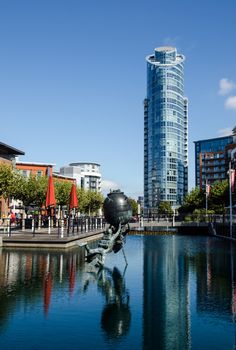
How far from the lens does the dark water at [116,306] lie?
10.4 meters

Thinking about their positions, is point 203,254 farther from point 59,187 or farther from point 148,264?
point 59,187

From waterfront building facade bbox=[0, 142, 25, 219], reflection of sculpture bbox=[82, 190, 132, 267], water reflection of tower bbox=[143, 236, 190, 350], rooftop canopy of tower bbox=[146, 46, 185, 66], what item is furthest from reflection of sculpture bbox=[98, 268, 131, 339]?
rooftop canopy of tower bbox=[146, 46, 185, 66]

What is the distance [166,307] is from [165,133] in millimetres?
165843

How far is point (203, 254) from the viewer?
30375 mm

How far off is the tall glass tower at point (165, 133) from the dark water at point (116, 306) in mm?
154844

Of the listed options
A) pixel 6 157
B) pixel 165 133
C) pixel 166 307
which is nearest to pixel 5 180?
pixel 166 307

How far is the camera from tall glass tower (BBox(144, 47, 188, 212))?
177375mm

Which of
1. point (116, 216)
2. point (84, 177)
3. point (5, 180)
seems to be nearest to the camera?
point (116, 216)

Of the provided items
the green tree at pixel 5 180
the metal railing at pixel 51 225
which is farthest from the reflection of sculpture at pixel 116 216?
the green tree at pixel 5 180

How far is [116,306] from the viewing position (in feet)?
45.4

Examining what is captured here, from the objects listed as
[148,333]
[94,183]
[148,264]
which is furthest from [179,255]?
[94,183]

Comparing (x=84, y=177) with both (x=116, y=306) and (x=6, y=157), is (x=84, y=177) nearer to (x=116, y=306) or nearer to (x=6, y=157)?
(x=6, y=157)

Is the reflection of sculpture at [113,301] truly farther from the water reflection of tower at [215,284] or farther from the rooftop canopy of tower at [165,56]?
the rooftop canopy of tower at [165,56]

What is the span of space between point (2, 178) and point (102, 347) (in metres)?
32.6
